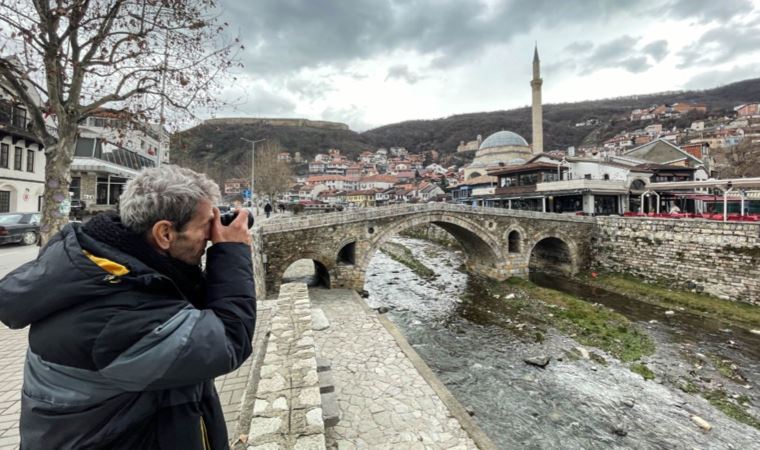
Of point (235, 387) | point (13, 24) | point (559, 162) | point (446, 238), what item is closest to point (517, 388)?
point (235, 387)

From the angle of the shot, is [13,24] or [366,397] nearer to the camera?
[13,24]

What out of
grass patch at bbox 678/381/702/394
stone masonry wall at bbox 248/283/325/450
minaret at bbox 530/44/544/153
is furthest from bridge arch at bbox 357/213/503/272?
minaret at bbox 530/44/544/153

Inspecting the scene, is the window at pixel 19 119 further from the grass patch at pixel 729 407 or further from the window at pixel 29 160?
the grass patch at pixel 729 407

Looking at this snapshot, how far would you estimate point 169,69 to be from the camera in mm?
6457

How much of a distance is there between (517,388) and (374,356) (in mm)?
3843

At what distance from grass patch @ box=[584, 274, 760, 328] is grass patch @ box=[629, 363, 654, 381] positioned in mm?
7282

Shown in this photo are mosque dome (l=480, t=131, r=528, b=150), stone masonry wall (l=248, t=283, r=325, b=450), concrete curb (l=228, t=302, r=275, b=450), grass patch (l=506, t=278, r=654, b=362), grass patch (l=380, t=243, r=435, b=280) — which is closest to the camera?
stone masonry wall (l=248, t=283, r=325, b=450)

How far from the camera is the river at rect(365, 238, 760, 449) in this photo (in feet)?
23.3

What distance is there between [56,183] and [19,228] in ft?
40.3

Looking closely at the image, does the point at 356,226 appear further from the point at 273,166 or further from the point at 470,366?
the point at 273,166

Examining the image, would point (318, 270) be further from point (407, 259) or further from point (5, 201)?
point (5, 201)

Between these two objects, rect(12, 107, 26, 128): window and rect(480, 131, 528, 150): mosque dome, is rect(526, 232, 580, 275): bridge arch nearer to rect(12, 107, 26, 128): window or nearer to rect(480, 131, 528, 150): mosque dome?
rect(12, 107, 26, 128): window

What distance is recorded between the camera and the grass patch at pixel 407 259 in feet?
70.5

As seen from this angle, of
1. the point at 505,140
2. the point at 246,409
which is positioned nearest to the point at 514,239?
the point at 246,409
